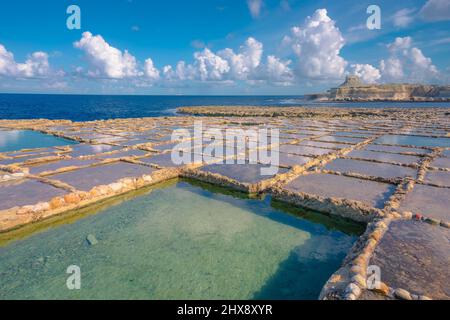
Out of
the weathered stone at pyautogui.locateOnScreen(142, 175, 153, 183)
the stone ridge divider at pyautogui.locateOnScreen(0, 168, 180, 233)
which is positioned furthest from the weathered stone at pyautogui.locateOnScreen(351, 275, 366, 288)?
the weathered stone at pyautogui.locateOnScreen(142, 175, 153, 183)

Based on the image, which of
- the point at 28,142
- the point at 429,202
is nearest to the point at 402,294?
the point at 429,202

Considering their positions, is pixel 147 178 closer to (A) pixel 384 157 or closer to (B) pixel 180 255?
(B) pixel 180 255

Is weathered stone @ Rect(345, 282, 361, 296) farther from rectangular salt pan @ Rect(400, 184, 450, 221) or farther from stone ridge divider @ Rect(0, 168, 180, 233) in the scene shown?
stone ridge divider @ Rect(0, 168, 180, 233)

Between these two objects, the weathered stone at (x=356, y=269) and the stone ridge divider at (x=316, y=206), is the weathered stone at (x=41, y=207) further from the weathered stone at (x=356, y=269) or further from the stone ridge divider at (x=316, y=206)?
the weathered stone at (x=356, y=269)

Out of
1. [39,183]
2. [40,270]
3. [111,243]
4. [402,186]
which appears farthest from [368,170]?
[39,183]

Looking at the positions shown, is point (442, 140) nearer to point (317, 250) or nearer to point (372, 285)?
point (317, 250)
